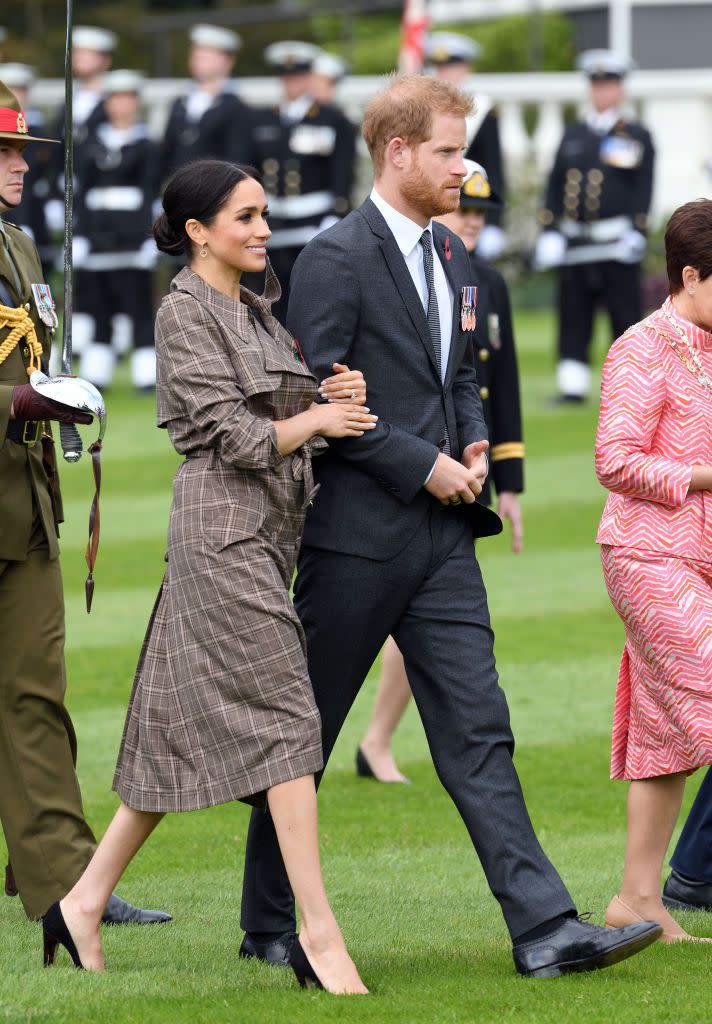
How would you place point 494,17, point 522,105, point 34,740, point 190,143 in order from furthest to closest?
point 494,17, point 522,105, point 190,143, point 34,740

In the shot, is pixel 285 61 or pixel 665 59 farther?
pixel 665 59

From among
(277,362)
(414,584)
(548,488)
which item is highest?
(277,362)

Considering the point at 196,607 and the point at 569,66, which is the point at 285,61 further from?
the point at 569,66

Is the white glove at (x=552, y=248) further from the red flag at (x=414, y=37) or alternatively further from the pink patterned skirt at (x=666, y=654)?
the pink patterned skirt at (x=666, y=654)

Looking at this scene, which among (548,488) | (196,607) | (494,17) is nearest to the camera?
(196,607)

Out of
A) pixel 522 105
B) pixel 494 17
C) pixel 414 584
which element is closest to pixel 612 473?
pixel 414 584

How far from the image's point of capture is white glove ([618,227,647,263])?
16045 mm

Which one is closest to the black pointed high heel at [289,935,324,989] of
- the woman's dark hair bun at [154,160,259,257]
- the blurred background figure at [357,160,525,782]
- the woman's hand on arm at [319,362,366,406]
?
the woman's hand on arm at [319,362,366,406]

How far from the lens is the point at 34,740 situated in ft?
17.7

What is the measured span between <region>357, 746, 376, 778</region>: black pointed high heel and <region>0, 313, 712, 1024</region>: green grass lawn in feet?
0.20

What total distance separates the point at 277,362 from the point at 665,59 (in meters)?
32.1

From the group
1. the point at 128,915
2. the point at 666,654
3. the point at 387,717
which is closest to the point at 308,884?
Result: the point at 128,915

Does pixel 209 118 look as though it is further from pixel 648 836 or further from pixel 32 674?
pixel 648 836

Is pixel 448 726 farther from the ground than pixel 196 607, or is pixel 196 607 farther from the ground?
pixel 196 607
